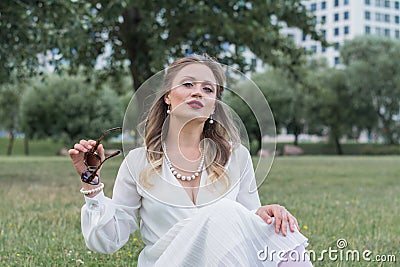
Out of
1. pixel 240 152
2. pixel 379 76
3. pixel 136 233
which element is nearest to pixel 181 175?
pixel 240 152

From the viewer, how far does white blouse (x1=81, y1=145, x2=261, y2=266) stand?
110 inches

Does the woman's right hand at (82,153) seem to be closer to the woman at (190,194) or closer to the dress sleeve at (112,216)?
the woman at (190,194)

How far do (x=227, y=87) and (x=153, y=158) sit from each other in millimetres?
530

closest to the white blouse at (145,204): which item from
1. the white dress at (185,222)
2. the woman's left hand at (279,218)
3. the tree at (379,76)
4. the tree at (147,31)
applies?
the white dress at (185,222)

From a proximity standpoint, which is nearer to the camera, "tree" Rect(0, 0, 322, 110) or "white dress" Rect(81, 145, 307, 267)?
"white dress" Rect(81, 145, 307, 267)

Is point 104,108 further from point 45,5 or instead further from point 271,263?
point 271,263

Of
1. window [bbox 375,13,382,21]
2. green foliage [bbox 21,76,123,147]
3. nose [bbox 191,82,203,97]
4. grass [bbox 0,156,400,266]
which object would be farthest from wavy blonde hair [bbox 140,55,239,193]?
window [bbox 375,13,382,21]

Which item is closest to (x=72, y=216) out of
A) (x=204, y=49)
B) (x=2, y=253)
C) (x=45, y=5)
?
(x=2, y=253)

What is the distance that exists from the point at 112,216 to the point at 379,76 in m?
45.6

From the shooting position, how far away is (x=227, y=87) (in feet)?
9.29

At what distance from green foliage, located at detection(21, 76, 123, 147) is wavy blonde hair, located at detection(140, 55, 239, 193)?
4235cm

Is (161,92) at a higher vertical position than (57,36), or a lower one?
lower

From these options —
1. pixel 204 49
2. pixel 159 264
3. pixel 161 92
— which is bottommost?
pixel 159 264

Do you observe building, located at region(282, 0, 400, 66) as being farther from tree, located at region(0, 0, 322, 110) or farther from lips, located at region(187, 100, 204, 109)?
lips, located at region(187, 100, 204, 109)
